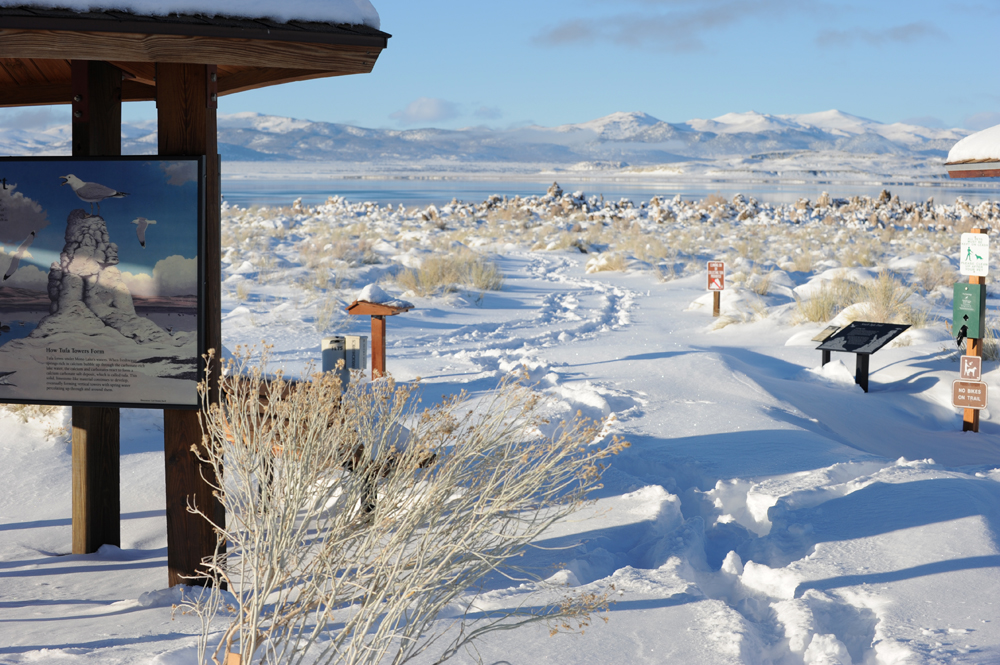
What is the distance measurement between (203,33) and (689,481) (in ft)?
11.8

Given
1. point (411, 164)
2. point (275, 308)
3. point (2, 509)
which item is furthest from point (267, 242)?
point (411, 164)

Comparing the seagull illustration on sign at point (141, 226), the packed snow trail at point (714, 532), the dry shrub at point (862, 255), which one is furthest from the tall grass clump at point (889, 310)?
the seagull illustration on sign at point (141, 226)

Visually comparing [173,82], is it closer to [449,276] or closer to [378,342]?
[378,342]

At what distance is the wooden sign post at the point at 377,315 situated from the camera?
6.02 meters

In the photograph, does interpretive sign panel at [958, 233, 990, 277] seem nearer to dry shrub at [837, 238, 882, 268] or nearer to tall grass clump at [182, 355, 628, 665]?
tall grass clump at [182, 355, 628, 665]

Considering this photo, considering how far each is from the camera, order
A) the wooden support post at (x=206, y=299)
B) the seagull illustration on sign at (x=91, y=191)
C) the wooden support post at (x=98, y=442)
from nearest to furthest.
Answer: the wooden support post at (x=206, y=299), the seagull illustration on sign at (x=91, y=191), the wooden support post at (x=98, y=442)

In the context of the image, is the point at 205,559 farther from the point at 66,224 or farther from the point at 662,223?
the point at 662,223

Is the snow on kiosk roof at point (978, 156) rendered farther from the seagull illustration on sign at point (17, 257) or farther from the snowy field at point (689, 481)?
the seagull illustration on sign at point (17, 257)

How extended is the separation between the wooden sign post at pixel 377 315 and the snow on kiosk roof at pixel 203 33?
302 cm

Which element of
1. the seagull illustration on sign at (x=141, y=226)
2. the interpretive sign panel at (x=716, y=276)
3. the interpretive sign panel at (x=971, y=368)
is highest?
the seagull illustration on sign at (x=141, y=226)

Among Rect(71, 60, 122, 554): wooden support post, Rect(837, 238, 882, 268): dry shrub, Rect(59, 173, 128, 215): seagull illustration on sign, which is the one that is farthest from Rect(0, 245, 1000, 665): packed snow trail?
Rect(837, 238, 882, 268): dry shrub

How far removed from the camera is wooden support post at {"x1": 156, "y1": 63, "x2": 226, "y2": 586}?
3145 mm

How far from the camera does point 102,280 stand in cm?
328

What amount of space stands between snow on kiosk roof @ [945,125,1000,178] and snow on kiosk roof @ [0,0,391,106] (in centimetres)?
486
